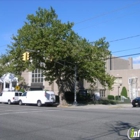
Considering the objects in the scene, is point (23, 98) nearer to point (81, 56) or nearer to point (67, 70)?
point (67, 70)

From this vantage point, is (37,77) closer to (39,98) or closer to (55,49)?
(39,98)

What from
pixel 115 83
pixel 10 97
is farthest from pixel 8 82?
pixel 115 83

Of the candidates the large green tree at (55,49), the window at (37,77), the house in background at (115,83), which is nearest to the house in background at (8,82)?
the house in background at (115,83)

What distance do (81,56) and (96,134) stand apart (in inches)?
879

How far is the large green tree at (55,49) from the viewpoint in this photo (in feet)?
97.6

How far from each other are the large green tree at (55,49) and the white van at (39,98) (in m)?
3.04

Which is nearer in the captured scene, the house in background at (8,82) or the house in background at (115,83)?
the house in background at (115,83)

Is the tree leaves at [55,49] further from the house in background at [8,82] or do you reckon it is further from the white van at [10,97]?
the house in background at [8,82]

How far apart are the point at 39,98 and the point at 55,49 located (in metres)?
7.11

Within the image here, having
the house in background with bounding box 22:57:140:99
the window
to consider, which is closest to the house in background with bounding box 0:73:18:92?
the house in background with bounding box 22:57:140:99

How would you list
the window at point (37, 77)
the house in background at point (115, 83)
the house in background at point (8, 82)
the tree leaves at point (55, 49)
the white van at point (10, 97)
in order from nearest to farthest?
the tree leaves at point (55, 49) < the white van at point (10, 97) < the house in background at point (115, 83) < the window at point (37, 77) < the house in background at point (8, 82)

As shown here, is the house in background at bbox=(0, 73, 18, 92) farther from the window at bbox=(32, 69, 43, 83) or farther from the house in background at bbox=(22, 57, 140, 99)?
the window at bbox=(32, 69, 43, 83)

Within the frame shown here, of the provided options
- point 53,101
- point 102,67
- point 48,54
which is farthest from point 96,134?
point 102,67

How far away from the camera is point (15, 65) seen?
34.3 m
